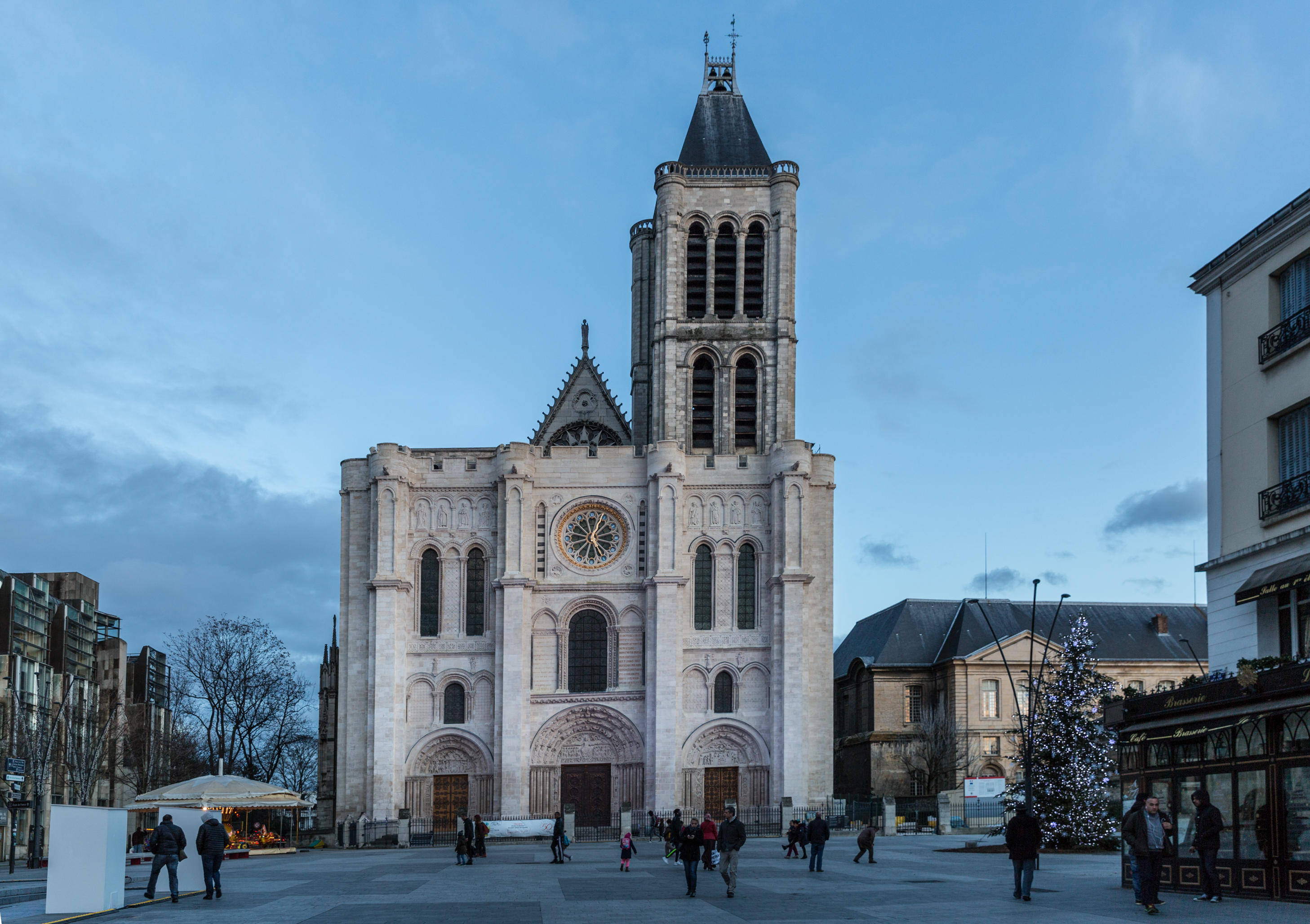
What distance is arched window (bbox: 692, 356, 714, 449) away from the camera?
57562 millimetres

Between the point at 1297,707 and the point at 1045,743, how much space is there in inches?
776

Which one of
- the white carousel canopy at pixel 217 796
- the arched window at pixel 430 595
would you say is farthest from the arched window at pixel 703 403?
the white carousel canopy at pixel 217 796

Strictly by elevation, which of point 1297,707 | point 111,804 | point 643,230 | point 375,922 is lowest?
point 111,804

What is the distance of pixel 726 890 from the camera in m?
22.2

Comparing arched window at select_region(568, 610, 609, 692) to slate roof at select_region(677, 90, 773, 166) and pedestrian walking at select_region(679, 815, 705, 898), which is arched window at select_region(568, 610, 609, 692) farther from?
pedestrian walking at select_region(679, 815, 705, 898)

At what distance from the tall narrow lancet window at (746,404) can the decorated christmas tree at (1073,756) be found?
2156 cm

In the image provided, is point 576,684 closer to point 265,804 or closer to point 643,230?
point 265,804

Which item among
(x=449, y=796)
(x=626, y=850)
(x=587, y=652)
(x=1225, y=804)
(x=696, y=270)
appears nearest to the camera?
(x=1225, y=804)

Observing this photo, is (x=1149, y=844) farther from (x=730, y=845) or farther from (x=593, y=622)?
(x=593, y=622)

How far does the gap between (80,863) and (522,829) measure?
100 feet

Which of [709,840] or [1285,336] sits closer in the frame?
[1285,336]

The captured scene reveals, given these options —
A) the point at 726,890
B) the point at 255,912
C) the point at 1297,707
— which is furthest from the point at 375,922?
the point at 1297,707

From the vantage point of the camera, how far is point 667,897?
21422 mm

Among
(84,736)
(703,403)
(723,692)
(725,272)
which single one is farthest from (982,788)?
(84,736)
